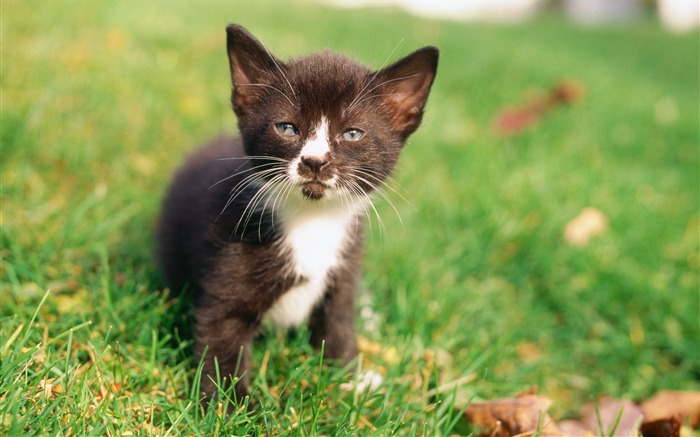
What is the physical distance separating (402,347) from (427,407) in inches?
21.6

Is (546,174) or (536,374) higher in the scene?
(546,174)

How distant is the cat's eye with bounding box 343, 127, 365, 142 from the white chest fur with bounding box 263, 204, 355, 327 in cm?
35

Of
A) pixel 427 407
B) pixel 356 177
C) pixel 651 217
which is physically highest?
pixel 356 177

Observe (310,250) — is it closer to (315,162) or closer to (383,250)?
(315,162)

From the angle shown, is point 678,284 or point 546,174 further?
point 546,174

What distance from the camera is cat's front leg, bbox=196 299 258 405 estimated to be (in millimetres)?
2562

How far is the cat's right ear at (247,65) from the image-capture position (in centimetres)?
252

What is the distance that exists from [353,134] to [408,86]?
35cm

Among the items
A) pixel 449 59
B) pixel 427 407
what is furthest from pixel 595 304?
pixel 449 59

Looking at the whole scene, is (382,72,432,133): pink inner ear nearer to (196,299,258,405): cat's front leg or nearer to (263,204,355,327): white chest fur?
(263,204,355,327): white chest fur

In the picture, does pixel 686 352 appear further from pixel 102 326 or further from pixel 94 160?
pixel 94 160

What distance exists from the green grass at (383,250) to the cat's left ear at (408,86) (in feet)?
2.40

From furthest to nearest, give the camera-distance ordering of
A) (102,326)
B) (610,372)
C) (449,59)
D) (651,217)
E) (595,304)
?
(449,59) → (651,217) → (595,304) → (610,372) → (102,326)

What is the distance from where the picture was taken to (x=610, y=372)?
3.66 meters
